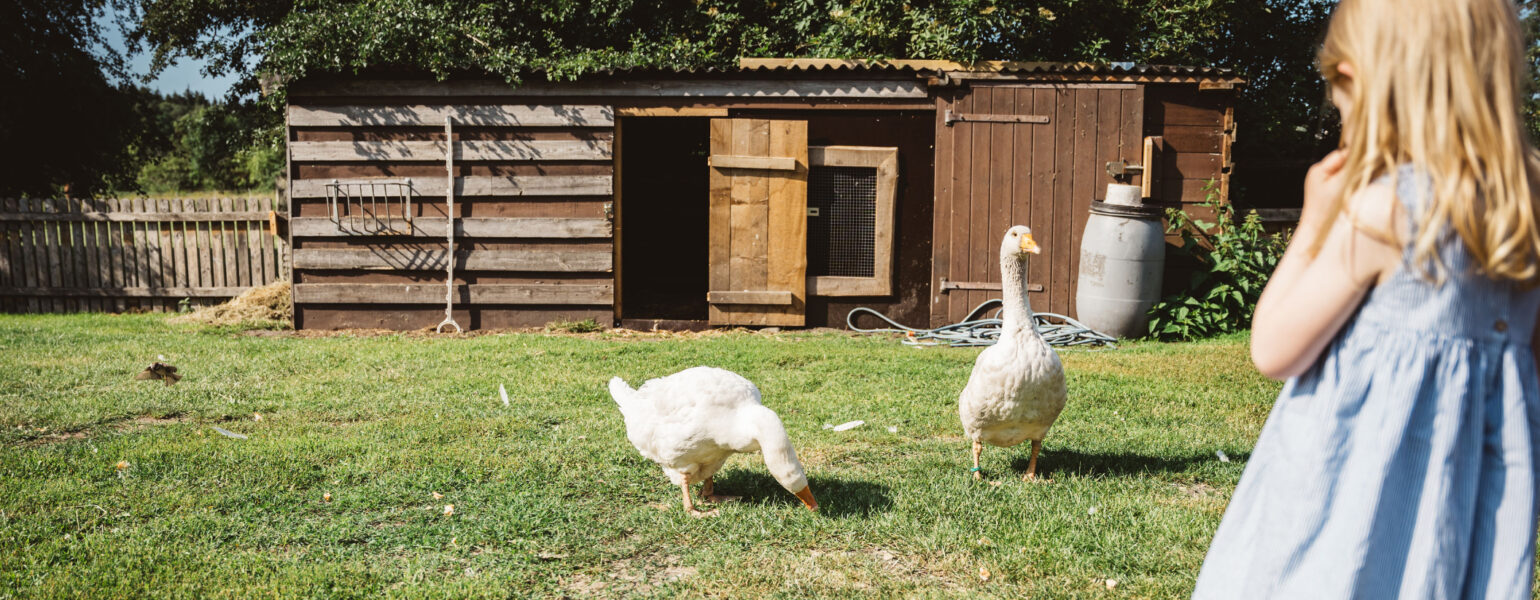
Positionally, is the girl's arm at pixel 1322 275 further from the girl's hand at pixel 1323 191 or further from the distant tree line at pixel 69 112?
the distant tree line at pixel 69 112

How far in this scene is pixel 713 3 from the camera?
44.5ft

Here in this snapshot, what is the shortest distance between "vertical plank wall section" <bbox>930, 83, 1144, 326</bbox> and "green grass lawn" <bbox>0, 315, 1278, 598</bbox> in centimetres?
262

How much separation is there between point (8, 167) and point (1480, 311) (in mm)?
19594

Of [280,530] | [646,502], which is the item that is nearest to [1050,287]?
[646,502]

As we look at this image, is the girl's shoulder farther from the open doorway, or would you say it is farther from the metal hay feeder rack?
the open doorway

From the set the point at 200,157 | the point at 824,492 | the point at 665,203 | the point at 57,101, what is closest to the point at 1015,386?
the point at 824,492

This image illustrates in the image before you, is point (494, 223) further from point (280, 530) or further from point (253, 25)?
point (253, 25)

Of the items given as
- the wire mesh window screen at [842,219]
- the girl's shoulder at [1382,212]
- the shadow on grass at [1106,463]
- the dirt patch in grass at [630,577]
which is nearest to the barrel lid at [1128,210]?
the wire mesh window screen at [842,219]

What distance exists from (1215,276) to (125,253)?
1363 centimetres

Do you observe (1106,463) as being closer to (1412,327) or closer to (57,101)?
(1412,327)

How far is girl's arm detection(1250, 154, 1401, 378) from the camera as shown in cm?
155

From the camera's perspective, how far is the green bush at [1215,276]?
31.6 feet

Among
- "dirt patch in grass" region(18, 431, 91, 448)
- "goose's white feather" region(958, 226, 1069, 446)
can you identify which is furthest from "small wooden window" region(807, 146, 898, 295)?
"dirt patch in grass" region(18, 431, 91, 448)

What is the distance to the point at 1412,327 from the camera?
1598mm
